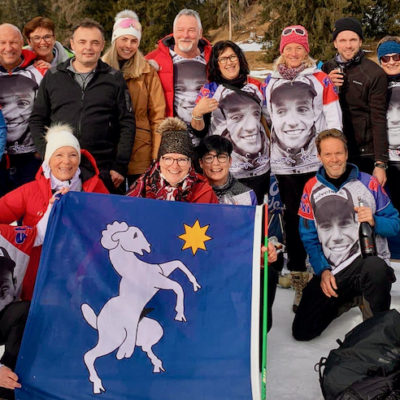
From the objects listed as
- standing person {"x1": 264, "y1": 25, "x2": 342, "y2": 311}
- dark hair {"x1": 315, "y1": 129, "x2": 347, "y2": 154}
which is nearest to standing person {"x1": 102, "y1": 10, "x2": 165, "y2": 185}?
standing person {"x1": 264, "y1": 25, "x2": 342, "y2": 311}

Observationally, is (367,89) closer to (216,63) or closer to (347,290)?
(216,63)

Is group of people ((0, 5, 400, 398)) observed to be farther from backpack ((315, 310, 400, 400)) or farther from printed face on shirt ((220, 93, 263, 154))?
backpack ((315, 310, 400, 400))

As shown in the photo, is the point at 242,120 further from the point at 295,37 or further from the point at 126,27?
the point at 126,27

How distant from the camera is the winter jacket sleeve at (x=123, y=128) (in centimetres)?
455

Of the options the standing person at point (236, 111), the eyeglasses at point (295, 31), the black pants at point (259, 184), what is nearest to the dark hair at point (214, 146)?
the standing person at point (236, 111)

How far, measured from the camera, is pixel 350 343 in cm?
339

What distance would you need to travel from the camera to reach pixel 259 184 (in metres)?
4.84

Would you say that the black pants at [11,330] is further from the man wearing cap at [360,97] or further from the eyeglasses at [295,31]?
the man wearing cap at [360,97]

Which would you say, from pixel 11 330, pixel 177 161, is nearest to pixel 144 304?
pixel 11 330

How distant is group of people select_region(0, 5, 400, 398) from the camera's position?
3947 millimetres

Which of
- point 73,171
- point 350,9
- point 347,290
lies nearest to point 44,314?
point 73,171

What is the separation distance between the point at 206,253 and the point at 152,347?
0.60 meters

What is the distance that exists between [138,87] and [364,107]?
76.0 inches

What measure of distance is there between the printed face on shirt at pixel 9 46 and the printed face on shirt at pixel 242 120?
5.77ft
